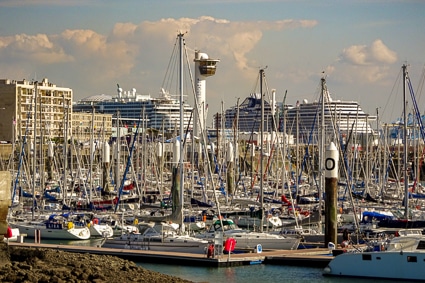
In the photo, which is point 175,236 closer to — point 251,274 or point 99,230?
point 251,274

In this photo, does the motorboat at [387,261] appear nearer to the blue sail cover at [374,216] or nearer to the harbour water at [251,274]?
the harbour water at [251,274]

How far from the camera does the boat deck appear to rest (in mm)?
37469

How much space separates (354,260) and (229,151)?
3811 centimetres

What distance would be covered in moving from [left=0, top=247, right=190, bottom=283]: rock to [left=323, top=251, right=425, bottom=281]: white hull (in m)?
9.65

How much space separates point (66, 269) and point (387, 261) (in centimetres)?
1325

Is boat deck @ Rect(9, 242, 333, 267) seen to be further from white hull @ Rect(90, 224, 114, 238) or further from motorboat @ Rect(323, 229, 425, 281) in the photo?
white hull @ Rect(90, 224, 114, 238)

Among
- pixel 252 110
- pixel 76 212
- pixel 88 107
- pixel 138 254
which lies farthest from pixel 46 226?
pixel 88 107

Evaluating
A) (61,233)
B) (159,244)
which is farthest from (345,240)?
(61,233)

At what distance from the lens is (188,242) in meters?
40.1

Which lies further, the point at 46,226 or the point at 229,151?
the point at 229,151

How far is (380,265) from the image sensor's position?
3438 centimetres

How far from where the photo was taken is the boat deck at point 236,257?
37469 millimetres

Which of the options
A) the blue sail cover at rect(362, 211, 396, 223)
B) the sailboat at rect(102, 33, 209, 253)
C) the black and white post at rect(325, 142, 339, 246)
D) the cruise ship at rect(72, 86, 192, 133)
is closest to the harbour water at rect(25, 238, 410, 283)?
the sailboat at rect(102, 33, 209, 253)

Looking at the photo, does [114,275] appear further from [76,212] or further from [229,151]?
[229,151]
